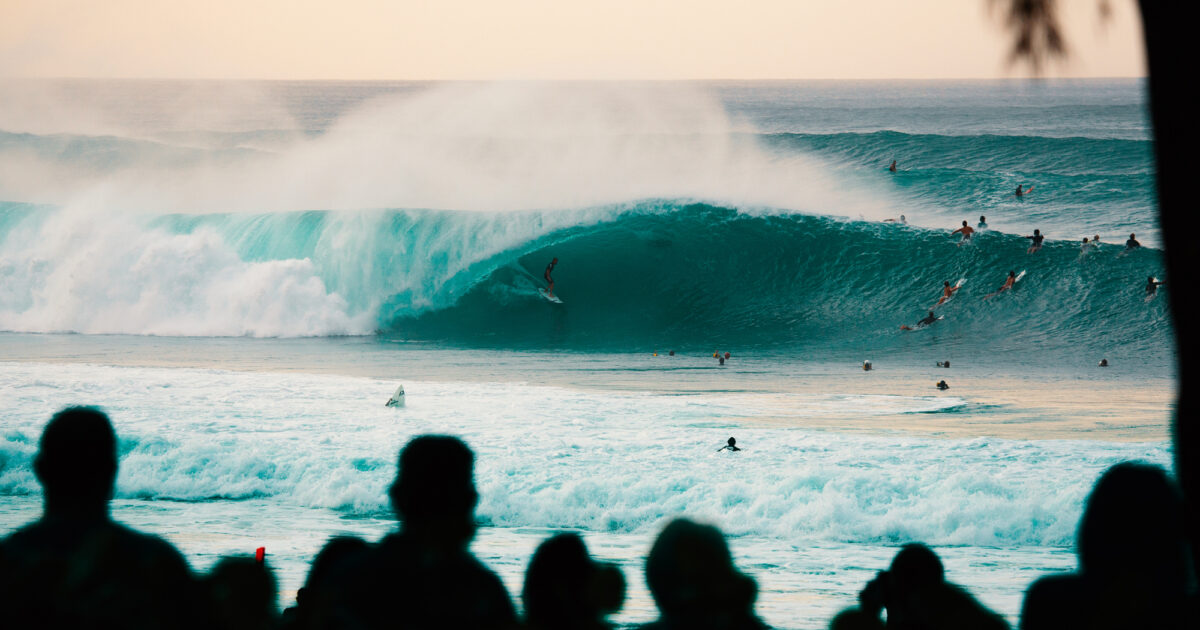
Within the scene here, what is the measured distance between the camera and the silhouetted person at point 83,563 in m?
1.62

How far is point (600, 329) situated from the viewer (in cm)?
2317

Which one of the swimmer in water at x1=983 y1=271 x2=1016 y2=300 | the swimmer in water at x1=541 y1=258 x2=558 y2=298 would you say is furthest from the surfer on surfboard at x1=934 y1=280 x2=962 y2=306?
the swimmer in water at x1=541 y1=258 x2=558 y2=298

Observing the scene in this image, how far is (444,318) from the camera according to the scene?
24984 millimetres

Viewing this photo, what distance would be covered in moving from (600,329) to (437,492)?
70.6 ft

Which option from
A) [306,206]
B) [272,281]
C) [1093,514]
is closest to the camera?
[1093,514]

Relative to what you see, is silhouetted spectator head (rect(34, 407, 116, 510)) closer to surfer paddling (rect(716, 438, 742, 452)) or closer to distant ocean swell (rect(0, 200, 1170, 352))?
surfer paddling (rect(716, 438, 742, 452))

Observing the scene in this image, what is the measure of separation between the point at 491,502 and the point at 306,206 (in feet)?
74.2

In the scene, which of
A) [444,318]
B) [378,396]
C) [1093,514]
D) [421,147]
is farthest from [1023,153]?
[1093,514]

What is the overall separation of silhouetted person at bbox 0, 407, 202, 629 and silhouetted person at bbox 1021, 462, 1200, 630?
50.9 inches

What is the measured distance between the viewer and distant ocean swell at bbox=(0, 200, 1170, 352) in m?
22.7

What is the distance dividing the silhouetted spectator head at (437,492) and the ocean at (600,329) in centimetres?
201

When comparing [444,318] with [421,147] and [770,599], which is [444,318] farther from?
[770,599]

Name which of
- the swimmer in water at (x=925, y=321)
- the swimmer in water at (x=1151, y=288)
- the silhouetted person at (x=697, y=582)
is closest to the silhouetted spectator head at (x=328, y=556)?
the silhouetted person at (x=697, y=582)

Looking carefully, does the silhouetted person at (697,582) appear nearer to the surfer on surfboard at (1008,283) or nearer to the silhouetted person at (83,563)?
the silhouetted person at (83,563)
